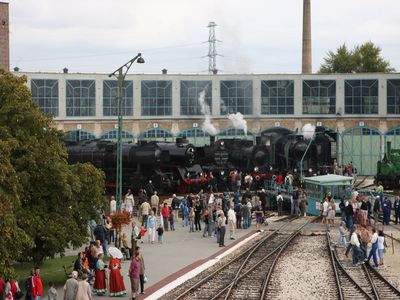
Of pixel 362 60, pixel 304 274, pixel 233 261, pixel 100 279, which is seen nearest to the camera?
pixel 100 279

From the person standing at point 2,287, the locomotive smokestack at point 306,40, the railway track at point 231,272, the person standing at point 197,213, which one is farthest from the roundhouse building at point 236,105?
the person standing at point 2,287

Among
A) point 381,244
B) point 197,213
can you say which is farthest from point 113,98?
point 381,244

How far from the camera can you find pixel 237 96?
75.8 metres

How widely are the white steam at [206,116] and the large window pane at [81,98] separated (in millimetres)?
9584

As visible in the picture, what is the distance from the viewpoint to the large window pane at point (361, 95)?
74438 millimetres

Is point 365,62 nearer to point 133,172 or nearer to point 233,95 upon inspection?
point 233,95

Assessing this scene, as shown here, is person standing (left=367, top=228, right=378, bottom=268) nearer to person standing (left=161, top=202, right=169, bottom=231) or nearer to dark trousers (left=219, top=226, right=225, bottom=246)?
dark trousers (left=219, top=226, right=225, bottom=246)

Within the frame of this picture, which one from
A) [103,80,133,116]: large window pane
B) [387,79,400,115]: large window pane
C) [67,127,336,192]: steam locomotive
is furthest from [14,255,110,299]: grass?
[387,79,400,115]: large window pane

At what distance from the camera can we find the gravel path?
22062 mm

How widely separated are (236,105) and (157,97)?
7.12 metres

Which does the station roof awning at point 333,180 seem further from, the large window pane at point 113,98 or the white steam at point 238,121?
the large window pane at point 113,98

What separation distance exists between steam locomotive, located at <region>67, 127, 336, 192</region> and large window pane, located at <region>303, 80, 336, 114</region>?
14261mm

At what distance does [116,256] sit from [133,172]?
98.3ft

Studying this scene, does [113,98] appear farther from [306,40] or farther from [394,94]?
[394,94]
